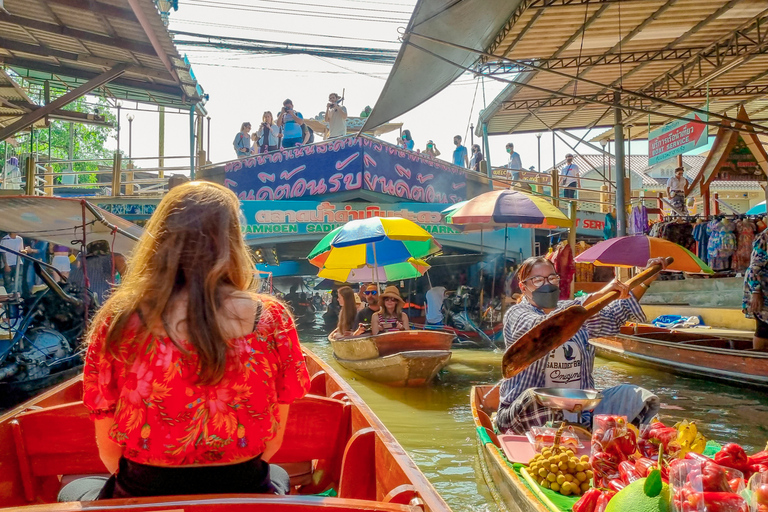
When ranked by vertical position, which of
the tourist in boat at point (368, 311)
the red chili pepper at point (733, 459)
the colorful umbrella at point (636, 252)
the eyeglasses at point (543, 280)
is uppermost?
the colorful umbrella at point (636, 252)

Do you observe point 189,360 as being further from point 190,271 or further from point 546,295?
point 546,295

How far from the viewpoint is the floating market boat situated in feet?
24.6

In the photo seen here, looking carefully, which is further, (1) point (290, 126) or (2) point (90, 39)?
(1) point (290, 126)

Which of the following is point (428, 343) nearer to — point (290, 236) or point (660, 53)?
point (290, 236)

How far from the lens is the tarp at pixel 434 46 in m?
5.93

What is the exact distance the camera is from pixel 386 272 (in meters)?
11.6

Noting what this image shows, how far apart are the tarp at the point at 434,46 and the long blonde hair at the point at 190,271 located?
449 cm

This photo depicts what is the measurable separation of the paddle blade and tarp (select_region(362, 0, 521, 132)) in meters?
3.11

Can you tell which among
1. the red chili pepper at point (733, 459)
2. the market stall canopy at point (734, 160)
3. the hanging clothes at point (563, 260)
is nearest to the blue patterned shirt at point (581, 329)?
the red chili pepper at point (733, 459)

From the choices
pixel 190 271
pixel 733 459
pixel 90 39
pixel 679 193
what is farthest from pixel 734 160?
pixel 190 271

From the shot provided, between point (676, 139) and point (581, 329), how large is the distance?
335 inches

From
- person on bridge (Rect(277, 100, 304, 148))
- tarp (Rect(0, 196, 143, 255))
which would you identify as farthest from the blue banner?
tarp (Rect(0, 196, 143, 255))

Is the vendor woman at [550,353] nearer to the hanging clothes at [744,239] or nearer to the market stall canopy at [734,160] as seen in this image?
the hanging clothes at [744,239]

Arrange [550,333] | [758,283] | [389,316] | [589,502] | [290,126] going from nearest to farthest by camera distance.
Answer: [589,502] < [550,333] < [758,283] < [389,316] < [290,126]
